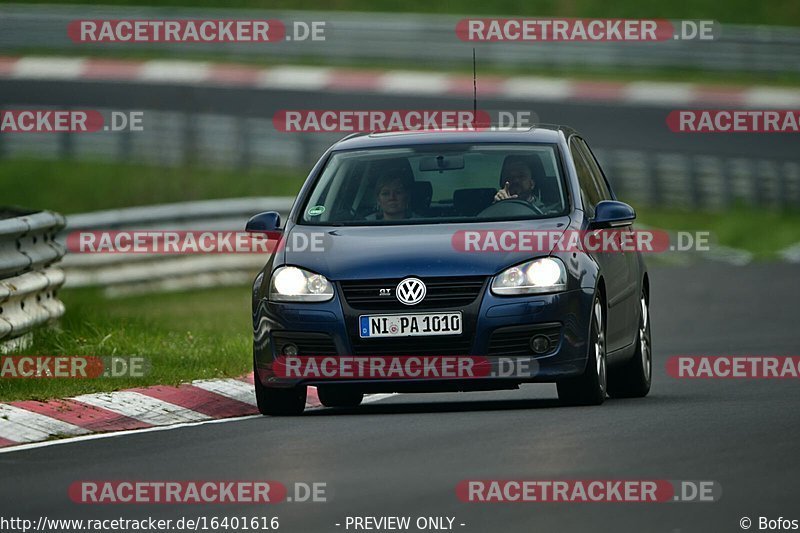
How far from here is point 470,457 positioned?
31.2 ft

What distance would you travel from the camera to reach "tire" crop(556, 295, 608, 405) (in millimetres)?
11625

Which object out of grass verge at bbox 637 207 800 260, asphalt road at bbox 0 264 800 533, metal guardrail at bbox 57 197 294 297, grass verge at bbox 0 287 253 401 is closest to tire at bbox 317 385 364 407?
asphalt road at bbox 0 264 800 533

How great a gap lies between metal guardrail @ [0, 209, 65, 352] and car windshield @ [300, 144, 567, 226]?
2.53 m

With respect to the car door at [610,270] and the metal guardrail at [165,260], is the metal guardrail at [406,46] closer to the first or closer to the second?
the metal guardrail at [165,260]

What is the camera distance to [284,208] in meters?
27.1

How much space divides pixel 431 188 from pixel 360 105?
34860 millimetres

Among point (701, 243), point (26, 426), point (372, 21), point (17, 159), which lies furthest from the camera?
point (372, 21)

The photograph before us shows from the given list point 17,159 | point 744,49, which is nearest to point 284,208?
point 17,159

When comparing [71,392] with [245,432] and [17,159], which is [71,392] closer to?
[245,432]

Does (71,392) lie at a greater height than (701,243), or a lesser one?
greater

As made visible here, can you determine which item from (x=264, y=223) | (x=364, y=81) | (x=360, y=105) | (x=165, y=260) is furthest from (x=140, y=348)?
(x=364, y=81)

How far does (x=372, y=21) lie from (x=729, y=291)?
1081 inches

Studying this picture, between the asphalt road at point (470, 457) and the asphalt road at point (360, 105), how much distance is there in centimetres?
3148

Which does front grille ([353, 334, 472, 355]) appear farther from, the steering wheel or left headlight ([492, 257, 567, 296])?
the steering wheel
